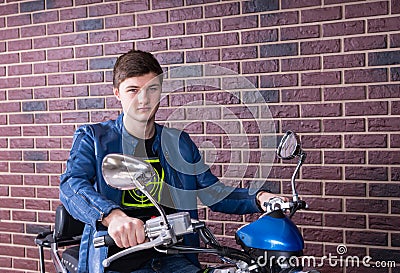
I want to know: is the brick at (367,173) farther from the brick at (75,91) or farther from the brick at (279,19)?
the brick at (75,91)

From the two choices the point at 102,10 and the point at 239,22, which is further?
the point at 102,10

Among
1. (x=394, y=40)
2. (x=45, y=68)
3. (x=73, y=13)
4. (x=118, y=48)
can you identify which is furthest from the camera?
(x=45, y=68)

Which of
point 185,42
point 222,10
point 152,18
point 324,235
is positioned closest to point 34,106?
point 152,18

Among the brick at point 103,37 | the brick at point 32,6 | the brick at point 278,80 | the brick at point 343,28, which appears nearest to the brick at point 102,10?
the brick at point 103,37

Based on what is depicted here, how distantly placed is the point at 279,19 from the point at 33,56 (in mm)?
1604

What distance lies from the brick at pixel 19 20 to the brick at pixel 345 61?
1.91 meters

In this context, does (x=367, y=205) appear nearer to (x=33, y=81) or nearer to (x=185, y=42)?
(x=185, y=42)

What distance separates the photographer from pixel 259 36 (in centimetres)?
292

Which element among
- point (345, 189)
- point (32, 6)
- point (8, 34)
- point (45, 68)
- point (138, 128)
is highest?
point (32, 6)

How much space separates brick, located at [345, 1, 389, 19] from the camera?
263 cm

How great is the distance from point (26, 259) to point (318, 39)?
231 cm

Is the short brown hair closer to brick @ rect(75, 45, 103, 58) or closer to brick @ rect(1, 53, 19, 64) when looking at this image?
brick @ rect(75, 45, 103, 58)

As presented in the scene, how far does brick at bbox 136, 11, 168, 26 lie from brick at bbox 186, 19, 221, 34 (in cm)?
15

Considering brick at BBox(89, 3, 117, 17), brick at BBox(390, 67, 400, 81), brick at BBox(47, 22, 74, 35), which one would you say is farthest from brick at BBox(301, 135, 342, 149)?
brick at BBox(47, 22, 74, 35)
